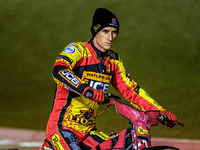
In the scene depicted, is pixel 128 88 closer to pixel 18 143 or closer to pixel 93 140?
pixel 93 140

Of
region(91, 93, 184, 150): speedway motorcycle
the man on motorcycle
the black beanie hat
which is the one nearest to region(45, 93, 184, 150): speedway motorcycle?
region(91, 93, 184, 150): speedway motorcycle

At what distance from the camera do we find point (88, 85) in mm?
1709

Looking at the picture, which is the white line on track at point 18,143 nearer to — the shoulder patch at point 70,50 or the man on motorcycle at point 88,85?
the man on motorcycle at point 88,85

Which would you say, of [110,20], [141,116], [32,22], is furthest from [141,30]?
[141,116]

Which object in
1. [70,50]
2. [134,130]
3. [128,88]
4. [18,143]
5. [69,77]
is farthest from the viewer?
[18,143]

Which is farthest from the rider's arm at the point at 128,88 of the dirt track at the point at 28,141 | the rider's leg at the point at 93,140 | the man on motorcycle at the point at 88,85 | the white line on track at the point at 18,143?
the white line on track at the point at 18,143

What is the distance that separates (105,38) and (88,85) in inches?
14.1

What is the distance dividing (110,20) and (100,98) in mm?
655

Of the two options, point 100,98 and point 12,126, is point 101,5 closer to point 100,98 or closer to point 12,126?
point 12,126

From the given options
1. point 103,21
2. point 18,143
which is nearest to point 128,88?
point 103,21

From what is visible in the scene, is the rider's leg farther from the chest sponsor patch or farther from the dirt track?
the dirt track

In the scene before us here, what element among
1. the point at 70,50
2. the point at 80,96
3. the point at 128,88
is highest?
the point at 70,50

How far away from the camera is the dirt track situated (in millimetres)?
3534

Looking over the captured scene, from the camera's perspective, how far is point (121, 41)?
457cm
